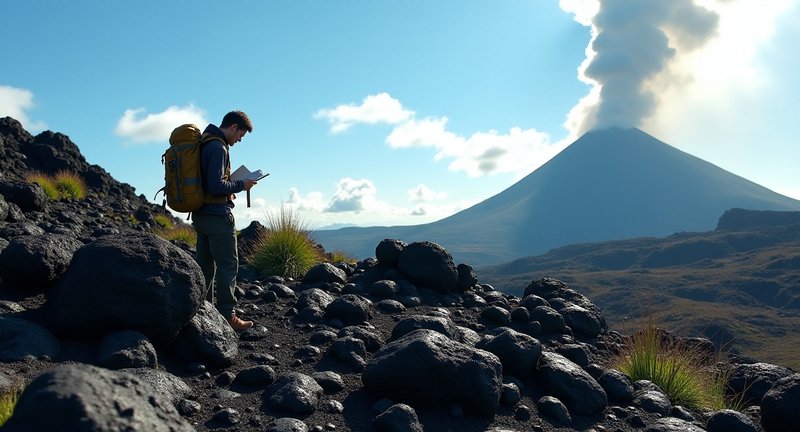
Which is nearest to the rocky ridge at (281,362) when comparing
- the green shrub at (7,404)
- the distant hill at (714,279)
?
the green shrub at (7,404)

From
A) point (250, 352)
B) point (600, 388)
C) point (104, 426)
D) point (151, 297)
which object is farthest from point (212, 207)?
point (600, 388)

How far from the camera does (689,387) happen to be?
754 cm

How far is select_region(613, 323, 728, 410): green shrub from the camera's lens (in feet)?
24.4

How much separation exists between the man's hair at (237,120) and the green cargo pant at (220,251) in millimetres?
1092

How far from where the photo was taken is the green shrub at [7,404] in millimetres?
3531

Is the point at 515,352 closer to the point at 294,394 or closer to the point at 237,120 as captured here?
the point at 294,394

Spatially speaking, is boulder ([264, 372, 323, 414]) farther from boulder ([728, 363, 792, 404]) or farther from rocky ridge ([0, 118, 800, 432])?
boulder ([728, 363, 792, 404])

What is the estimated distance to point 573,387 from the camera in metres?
6.61

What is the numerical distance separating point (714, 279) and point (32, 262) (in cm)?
14930

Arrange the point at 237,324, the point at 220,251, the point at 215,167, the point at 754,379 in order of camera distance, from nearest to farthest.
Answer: the point at 215,167, the point at 220,251, the point at 237,324, the point at 754,379

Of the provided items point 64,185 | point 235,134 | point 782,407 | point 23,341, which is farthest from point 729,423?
point 64,185

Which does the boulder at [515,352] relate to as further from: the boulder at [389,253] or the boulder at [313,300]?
the boulder at [389,253]

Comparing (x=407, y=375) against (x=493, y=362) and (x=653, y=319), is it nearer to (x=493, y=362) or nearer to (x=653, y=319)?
(x=493, y=362)

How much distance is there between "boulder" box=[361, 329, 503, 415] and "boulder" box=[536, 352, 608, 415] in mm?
1227
